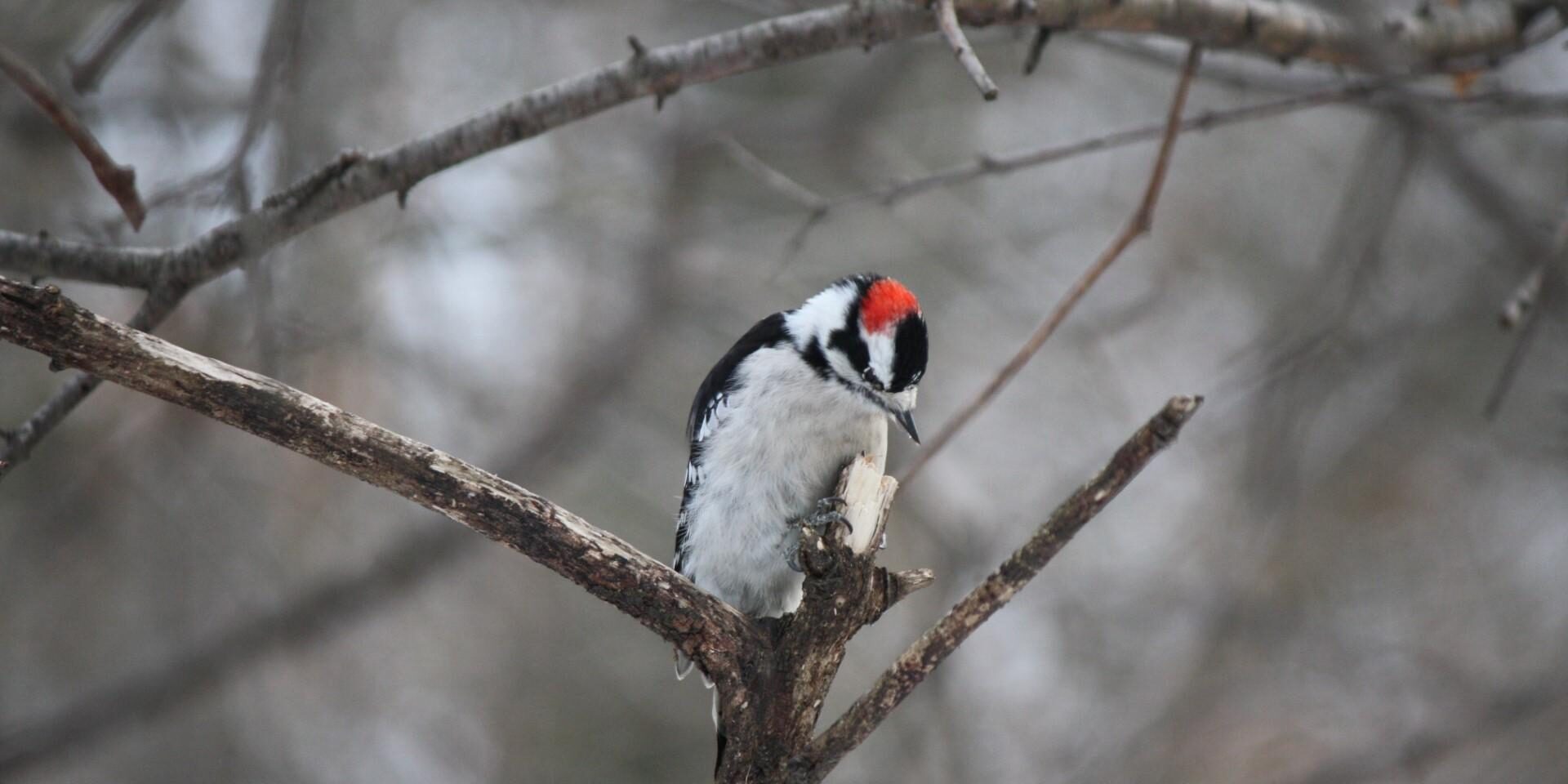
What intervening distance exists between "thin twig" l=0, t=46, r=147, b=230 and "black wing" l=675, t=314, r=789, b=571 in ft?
4.90

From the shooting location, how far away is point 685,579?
7.38 feet

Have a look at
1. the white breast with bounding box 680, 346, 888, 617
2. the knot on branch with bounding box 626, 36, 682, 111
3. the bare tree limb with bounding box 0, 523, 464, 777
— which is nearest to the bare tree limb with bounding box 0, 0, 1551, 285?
the knot on branch with bounding box 626, 36, 682, 111

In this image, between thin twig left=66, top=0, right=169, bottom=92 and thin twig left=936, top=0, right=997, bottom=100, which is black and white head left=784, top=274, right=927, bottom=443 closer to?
thin twig left=936, top=0, right=997, bottom=100

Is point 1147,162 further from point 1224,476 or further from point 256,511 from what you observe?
point 256,511

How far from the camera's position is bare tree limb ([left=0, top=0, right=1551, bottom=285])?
2.46 metres

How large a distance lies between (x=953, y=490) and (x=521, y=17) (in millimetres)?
3760

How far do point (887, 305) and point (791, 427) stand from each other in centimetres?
42

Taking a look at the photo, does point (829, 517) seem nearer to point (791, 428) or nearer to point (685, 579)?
point (685, 579)

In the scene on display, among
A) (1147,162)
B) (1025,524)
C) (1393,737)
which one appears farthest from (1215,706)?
(1147,162)

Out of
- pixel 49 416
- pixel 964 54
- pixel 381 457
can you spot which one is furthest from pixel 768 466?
pixel 49 416

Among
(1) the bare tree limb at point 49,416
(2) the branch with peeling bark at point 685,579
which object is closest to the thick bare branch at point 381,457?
(2) the branch with peeling bark at point 685,579

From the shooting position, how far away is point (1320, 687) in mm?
5699

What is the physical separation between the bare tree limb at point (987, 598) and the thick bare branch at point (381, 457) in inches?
10.7

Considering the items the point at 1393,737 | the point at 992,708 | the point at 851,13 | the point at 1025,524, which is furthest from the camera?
the point at 992,708
